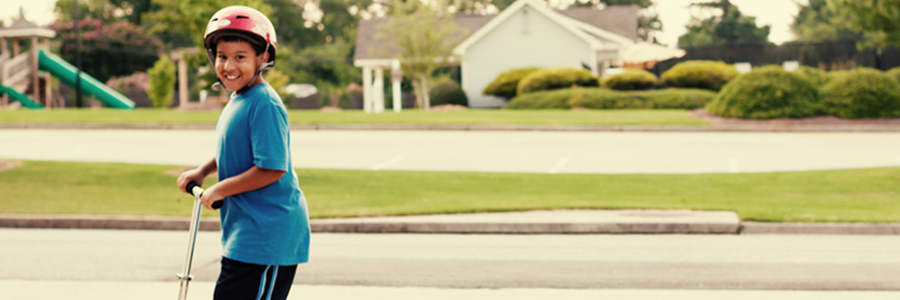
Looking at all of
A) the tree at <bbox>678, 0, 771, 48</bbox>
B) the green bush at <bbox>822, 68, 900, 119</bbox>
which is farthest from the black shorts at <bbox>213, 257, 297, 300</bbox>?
the tree at <bbox>678, 0, 771, 48</bbox>

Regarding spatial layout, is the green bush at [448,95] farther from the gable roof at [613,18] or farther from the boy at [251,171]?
the boy at [251,171]

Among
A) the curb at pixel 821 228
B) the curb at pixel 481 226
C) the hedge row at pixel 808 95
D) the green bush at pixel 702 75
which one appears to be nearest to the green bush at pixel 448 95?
the green bush at pixel 702 75

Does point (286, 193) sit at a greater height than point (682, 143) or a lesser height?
greater

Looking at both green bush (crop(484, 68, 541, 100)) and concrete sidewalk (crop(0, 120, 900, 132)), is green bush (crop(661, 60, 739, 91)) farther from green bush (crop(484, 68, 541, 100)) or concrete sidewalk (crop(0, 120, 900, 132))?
concrete sidewalk (crop(0, 120, 900, 132))

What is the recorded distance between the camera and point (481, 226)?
33.3 ft

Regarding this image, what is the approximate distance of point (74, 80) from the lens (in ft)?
143

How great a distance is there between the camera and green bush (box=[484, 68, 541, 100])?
38.3 meters

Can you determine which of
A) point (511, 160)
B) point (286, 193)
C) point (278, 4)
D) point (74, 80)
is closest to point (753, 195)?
point (511, 160)

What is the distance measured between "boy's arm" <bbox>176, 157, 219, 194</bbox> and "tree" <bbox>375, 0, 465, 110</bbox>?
34.0 m

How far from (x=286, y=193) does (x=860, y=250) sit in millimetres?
6517

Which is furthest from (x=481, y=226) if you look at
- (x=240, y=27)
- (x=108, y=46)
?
(x=108, y=46)

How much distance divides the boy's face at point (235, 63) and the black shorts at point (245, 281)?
669 millimetres

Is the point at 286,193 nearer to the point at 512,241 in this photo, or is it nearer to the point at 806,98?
the point at 512,241

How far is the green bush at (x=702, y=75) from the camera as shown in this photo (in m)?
35.8
